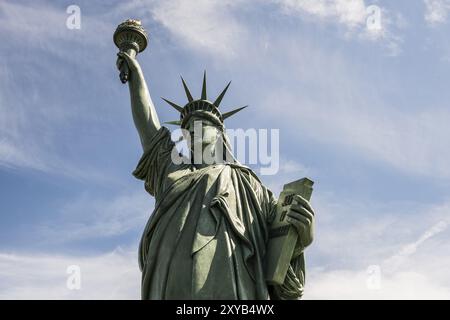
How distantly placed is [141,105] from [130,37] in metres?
1.56

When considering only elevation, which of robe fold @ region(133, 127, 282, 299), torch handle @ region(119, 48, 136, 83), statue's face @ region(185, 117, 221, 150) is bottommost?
robe fold @ region(133, 127, 282, 299)

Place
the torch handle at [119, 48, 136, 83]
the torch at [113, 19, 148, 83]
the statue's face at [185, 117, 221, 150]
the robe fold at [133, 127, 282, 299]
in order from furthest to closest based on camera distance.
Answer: the torch at [113, 19, 148, 83], the torch handle at [119, 48, 136, 83], the statue's face at [185, 117, 221, 150], the robe fold at [133, 127, 282, 299]

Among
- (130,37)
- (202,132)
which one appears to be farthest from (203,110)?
(130,37)

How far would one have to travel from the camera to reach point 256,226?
28.5 feet

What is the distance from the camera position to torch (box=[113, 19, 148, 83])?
35.8ft

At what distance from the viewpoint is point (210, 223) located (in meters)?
8.28

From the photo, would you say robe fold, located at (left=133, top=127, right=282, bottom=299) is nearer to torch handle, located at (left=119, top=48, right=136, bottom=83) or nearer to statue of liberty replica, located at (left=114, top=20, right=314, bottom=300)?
statue of liberty replica, located at (left=114, top=20, right=314, bottom=300)

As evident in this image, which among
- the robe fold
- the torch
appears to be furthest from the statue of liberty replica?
the torch

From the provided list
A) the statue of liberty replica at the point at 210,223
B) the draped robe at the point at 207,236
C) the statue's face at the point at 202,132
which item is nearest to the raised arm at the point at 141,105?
the statue of liberty replica at the point at 210,223

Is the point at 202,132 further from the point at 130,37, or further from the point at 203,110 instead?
the point at 130,37

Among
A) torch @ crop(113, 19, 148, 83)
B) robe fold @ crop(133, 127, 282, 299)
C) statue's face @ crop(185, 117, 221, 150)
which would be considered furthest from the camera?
torch @ crop(113, 19, 148, 83)

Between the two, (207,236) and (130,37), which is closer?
(207,236)

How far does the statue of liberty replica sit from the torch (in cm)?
66
